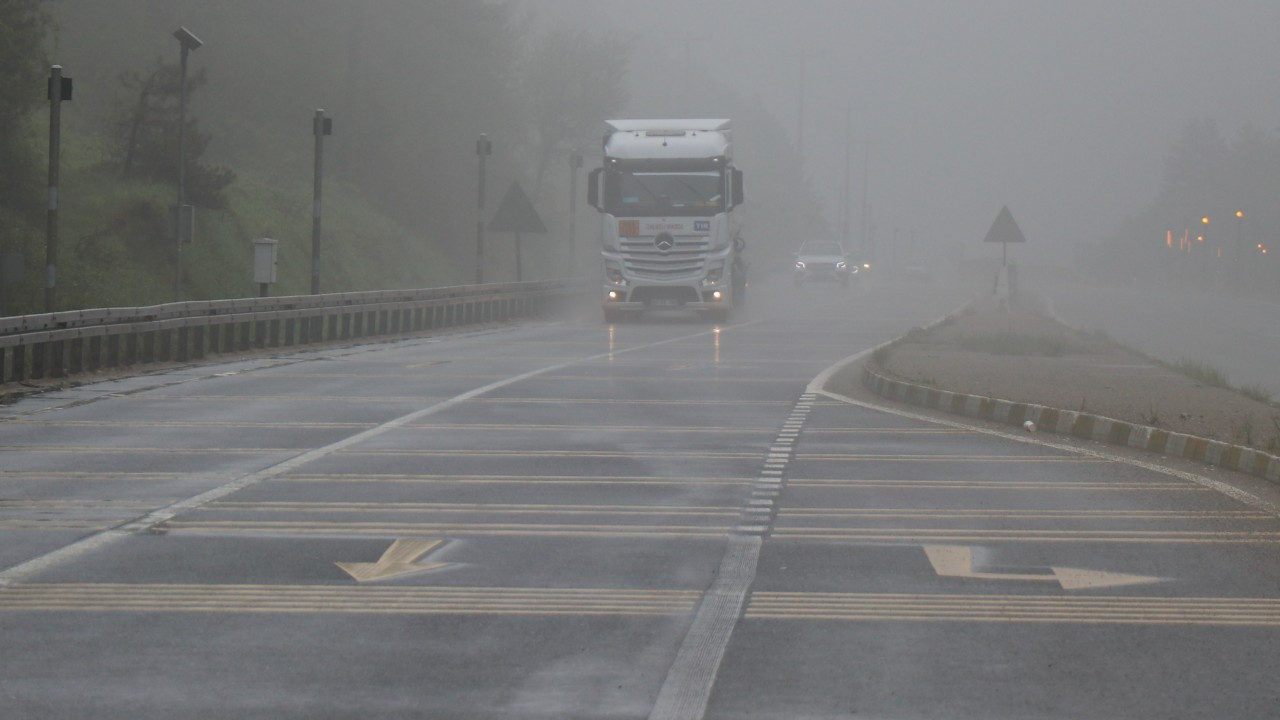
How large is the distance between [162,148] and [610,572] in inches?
1460

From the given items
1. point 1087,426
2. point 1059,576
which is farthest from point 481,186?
point 1059,576

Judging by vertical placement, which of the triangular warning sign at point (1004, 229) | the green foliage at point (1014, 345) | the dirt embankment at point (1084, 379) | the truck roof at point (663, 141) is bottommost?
the dirt embankment at point (1084, 379)

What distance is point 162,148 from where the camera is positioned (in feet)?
143

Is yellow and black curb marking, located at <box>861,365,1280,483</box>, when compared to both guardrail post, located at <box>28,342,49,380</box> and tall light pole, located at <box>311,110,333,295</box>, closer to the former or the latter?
guardrail post, located at <box>28,342,49,380</box>

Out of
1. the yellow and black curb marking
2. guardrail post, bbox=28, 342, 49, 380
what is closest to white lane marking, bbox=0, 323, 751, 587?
the yellow and black curb marking

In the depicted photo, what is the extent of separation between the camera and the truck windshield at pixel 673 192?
39.0 meters

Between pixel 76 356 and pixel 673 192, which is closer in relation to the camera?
pixel 76 356

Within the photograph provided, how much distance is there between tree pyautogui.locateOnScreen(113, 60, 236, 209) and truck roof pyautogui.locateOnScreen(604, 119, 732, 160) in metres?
10.5

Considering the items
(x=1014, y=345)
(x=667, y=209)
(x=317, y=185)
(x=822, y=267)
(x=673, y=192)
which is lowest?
(x=1014, y=345)

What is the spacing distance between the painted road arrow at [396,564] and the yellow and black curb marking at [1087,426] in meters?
6.31

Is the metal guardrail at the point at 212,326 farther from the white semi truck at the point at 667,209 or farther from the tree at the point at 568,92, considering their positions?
the tree at the point at 568,92

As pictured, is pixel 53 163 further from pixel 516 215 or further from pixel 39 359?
pixel 516 215

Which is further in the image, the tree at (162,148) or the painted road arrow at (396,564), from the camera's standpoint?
the tree at (162,148)

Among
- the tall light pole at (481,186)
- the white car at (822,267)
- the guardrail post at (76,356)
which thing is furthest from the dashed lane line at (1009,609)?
the white car at (822,267)
